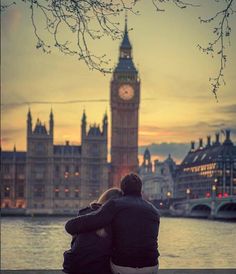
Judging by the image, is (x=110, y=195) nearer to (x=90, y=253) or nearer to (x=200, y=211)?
(x=90, y=253)

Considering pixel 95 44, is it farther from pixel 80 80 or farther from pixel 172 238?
pixel 172 238

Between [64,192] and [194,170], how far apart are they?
8929 mm

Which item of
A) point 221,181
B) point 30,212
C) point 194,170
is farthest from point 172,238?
point 30,212

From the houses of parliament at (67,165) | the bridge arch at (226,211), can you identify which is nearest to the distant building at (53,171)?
the houses of parliament at (67,165)

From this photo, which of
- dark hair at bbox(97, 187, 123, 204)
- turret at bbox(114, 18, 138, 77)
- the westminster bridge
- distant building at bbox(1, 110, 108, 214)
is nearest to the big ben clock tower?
distant building at bbox(1, 110, 108, 214)

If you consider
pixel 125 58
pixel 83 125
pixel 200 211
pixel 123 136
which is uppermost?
pixel 125 58

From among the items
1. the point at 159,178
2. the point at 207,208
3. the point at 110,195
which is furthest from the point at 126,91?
the point at 110,195

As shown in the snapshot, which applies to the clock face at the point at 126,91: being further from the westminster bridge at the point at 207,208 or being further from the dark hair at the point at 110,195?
the dark hair at the point at 110,195

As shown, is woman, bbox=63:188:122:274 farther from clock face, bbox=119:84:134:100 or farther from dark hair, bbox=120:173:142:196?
clock face, bbox=119:84:134:100

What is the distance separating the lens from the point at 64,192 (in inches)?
1160

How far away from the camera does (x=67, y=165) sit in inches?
1246

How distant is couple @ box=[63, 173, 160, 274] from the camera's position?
1.75m

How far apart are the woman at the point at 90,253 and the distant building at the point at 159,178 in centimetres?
2455

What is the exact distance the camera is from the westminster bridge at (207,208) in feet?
70.0
